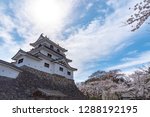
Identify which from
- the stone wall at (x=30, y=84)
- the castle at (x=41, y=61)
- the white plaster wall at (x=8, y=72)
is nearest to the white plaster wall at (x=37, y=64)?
the castle at (x=41, y=61)

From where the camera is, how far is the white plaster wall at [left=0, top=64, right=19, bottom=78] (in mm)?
14395

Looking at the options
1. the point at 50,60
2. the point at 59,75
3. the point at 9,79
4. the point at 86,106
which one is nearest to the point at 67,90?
the point at 59,75

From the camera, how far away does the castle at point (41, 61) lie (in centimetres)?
1530

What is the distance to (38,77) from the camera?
725 inches

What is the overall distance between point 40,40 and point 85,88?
10.5 meters

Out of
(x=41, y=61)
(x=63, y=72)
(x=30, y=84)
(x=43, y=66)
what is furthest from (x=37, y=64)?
(x=63, y=72)

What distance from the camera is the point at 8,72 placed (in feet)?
49.0

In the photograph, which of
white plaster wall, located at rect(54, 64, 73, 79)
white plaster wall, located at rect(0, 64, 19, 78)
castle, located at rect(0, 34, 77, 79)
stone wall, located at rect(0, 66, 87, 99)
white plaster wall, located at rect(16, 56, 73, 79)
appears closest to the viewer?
stone wall, located at rect(0, 66, 87, 99)

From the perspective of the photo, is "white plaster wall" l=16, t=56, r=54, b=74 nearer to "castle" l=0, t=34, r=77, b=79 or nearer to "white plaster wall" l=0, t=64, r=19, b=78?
"castle" l=0, t=34, r=77, b=79

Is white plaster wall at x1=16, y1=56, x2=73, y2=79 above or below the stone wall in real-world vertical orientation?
above

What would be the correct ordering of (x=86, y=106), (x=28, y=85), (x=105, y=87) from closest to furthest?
1. (x=86, y=106)
2. (x=28, y=85)
3. (x=105, y=87)

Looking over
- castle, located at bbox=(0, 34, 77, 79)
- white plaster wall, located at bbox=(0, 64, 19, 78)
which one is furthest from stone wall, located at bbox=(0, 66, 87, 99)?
castle, located at bbox=(0, 34, 77, 79)

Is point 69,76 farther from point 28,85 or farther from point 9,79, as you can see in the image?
point 9,79

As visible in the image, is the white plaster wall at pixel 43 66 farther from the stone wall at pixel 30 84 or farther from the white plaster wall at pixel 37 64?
the stone wall at pixel 30 84
